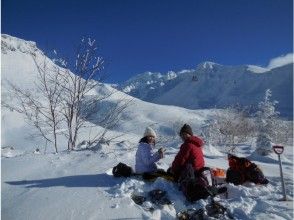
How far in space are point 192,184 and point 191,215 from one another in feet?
3.13

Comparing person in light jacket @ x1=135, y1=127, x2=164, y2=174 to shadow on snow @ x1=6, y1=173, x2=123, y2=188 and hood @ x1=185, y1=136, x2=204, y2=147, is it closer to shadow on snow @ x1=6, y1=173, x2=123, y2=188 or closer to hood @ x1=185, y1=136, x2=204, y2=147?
shadow on snow @ x1=6, y1=173, x2=123, y2=188

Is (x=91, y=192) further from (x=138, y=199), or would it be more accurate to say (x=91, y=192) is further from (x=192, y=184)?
(x=192, y=184)

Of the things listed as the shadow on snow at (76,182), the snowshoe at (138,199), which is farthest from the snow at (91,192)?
the snowshoe at (138,199)

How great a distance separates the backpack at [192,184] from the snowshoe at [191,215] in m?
0.63

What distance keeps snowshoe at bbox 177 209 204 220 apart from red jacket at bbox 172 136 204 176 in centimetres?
160

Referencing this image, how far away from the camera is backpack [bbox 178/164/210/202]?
784 centimetres

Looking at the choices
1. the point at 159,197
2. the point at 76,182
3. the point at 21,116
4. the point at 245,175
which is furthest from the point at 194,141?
the point at 21,116

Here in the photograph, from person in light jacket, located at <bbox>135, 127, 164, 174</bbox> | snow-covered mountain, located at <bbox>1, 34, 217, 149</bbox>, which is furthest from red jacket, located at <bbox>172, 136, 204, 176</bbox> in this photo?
snow-covered mountain, located at <bbox>1, 34, 217, 149</bbox>

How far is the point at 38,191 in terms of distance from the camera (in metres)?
8.23

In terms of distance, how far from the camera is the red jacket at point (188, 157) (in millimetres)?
8766

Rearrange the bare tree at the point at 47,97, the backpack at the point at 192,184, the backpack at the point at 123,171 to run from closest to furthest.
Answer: the backpack at the point at 192,184
the backpack at the point at 123,171
the bare tree at the point at 47,97

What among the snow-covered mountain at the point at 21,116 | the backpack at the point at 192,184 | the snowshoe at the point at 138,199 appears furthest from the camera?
the snow-covered mountain at the point at 21,116

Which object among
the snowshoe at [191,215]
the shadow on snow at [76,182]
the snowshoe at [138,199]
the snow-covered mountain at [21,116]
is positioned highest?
the snow-covered mountain at [21,116]

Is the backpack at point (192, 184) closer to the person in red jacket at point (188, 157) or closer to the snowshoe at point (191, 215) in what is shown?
the person in red jacket at point (188, 157)
